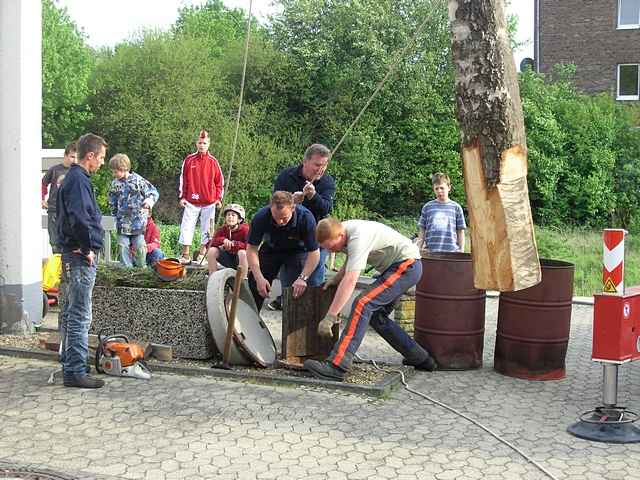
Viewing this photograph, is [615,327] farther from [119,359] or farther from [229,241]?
[229,241]

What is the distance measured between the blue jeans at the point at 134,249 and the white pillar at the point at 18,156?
5.30 feet

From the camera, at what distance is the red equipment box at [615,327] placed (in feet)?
19.4

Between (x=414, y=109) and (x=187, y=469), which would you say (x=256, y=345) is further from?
(x=414, y=109)

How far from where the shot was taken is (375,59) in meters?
28.0

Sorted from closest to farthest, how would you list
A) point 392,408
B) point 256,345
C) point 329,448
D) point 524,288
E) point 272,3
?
point 329,448
point 392,408
point 524,288
point 256,345
point 272,3

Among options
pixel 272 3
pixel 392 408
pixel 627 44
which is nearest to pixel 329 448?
pixel 392 408

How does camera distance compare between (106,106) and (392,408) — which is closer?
(392,408)

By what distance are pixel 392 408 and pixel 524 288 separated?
148 cm

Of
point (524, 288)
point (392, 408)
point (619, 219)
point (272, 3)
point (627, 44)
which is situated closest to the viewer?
point (392, 408)

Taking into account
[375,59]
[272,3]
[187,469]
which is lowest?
[187,469]

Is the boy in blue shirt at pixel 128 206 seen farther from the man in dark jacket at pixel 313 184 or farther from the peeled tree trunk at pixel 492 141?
the peeled tree trunk at pixel 492 141

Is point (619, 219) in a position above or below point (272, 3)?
below

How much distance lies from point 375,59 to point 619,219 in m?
8.53

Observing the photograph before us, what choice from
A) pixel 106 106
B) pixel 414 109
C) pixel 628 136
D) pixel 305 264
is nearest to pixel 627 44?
pixel 628 136
